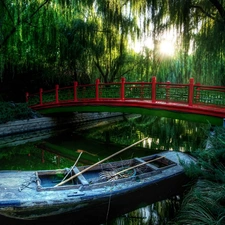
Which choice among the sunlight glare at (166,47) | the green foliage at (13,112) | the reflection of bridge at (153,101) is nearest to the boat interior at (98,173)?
the reflection of bridge at (153,101)

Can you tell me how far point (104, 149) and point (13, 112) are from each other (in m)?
3.78

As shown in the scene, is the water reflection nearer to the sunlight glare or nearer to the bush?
the bush

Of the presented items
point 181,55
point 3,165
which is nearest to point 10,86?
point 3,165

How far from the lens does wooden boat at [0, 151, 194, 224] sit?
3549mm

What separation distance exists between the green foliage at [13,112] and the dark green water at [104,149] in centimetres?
131

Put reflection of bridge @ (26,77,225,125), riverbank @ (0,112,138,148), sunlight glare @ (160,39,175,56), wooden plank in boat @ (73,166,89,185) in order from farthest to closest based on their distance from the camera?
1. riverbank @ (0,112,138,148)
2. sunlight glare @ (160,39,175,56)
3. reflection of bridge @ (26,77,225,125)
4. wooden plank in boat @ (73,166,89,185)

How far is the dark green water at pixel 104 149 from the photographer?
4171 mm

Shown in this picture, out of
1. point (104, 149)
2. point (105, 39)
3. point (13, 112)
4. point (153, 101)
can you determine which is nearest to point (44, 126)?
point (13, 112)

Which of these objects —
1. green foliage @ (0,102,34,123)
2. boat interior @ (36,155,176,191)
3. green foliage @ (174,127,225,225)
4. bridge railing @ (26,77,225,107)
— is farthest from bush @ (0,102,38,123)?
green foliage @ (174,127,225,225)

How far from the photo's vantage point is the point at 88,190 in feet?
12.8

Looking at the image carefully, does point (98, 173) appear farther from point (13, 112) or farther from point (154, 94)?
point (13, 112)

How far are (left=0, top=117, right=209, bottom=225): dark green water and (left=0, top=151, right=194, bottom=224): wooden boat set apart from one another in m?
0.21

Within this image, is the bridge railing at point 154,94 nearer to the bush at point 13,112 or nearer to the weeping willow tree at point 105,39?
the weeping willow tree at point 105,39

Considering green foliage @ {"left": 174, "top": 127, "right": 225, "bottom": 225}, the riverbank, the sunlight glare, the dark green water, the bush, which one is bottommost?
the dark green water
